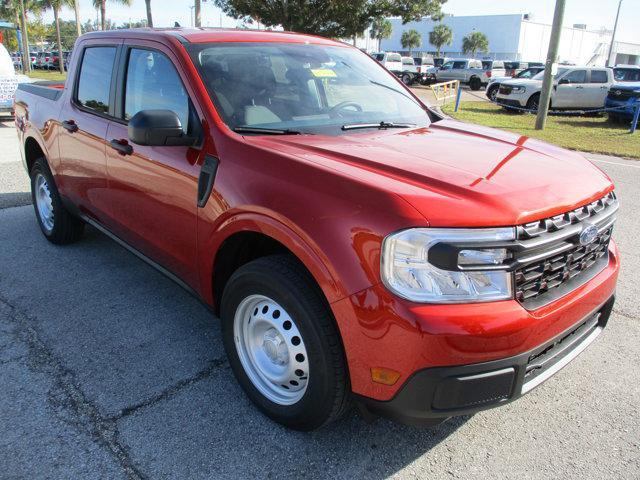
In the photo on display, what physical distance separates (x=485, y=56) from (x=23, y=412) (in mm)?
82348

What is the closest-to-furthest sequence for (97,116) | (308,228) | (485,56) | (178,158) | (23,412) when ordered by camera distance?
(308,228)
(23,412)
(178,158)
(97,116)
(485,56)

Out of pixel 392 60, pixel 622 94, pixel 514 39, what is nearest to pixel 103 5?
pixel 392 60

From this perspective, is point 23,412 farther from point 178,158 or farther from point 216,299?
point 178,158

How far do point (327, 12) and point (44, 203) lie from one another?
22583 millimetres

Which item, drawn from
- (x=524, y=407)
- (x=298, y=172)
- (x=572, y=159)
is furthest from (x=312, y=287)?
(x=572, y=159)

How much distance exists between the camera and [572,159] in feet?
9.45

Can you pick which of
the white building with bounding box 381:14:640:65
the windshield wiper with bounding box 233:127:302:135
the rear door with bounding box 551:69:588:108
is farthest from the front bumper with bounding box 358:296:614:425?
the white building with bounding box 381:14:640:65

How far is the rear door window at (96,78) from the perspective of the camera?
146 inches

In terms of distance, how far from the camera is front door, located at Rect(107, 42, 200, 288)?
2.88 m

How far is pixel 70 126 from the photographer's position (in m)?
4.08

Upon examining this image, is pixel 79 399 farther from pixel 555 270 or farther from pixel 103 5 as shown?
pixel 103 5

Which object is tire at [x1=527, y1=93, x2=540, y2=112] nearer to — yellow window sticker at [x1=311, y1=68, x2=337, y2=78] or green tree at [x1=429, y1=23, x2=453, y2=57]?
yellow window sticker at [x1=311, y1=68, x2=337, y2=78]

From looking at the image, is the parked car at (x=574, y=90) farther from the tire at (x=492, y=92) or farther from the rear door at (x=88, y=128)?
the rear door at (x=88, y=128)

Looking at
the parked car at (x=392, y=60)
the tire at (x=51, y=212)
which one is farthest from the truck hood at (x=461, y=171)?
the parked car at (x=392, y=60)
